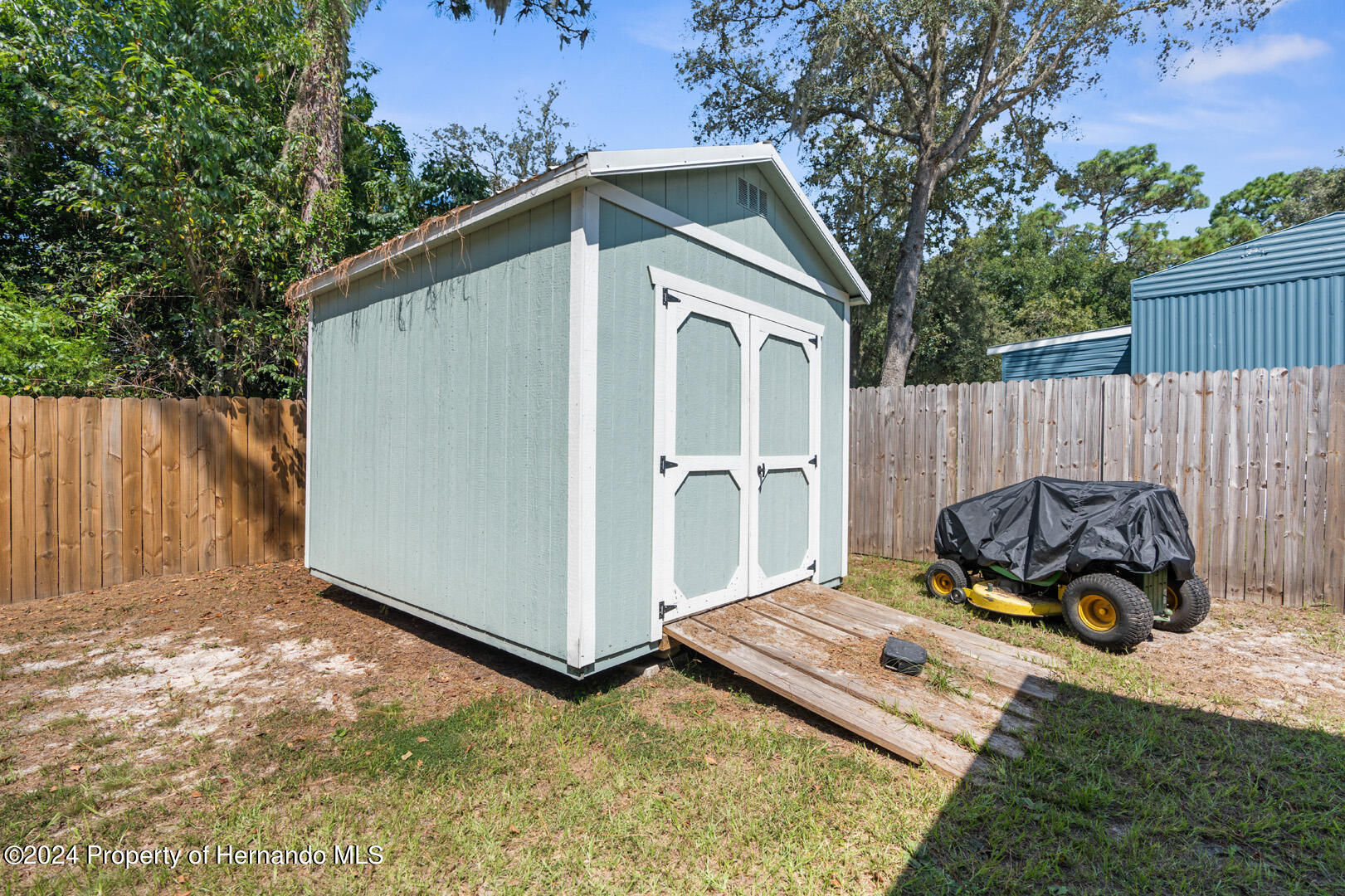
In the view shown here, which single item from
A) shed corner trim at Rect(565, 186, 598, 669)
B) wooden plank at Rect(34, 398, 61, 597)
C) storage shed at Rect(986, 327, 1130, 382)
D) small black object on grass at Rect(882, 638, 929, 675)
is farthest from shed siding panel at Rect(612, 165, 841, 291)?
storage shed at Rect(986, 327, 1130, 382)

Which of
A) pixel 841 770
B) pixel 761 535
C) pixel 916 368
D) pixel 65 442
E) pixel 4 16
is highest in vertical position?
pixel 4 16

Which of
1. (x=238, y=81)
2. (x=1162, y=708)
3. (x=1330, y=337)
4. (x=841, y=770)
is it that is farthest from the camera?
(x=238, y=81)

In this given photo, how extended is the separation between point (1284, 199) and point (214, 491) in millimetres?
35787

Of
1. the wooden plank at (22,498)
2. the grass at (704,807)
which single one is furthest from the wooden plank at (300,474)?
the grass at (704,807)

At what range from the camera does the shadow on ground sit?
2.03 m

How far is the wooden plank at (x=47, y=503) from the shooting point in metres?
5.22

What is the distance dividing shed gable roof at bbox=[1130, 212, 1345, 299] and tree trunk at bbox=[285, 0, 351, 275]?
11.3 meters

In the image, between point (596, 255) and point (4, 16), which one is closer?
point (596, 255)

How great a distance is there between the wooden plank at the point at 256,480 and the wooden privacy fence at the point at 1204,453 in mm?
7237

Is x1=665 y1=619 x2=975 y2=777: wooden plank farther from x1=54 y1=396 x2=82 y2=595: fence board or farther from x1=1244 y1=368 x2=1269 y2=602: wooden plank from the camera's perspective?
x1=54 y1=396 x2=82 y2=595: fence board

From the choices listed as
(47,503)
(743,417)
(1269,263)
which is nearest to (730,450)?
(743,417)

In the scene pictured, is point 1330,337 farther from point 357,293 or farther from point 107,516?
point 107,516

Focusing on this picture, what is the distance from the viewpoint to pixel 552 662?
3406 millimetres

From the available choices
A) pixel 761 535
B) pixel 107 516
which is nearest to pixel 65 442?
pixel 107 516
